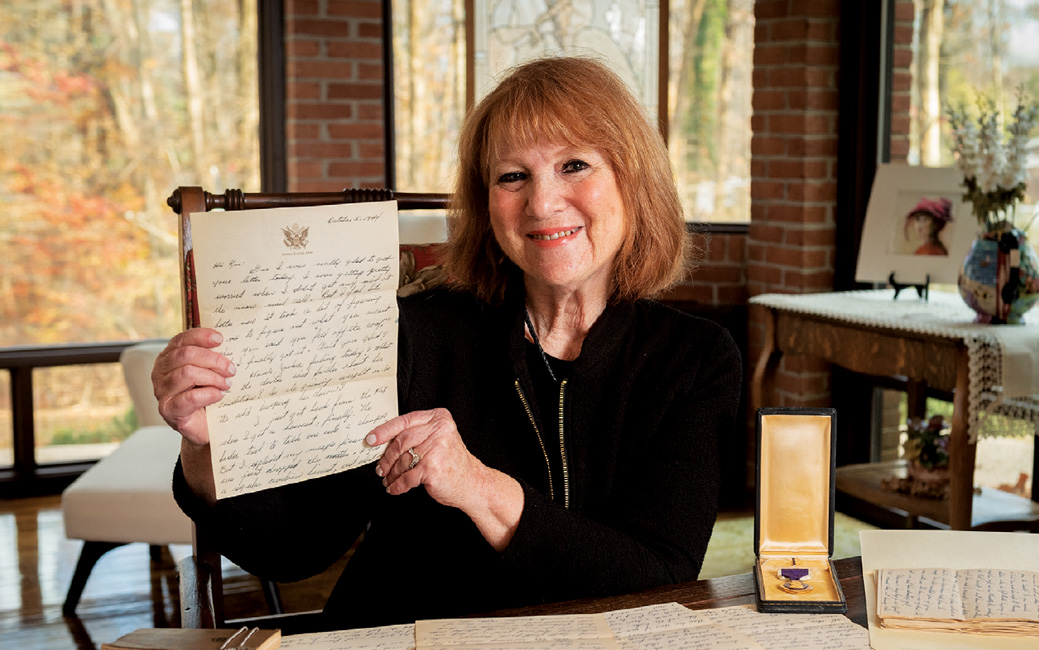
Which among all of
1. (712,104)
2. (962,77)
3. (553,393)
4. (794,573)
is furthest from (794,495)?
(712,104)

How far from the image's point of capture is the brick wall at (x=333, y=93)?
4.19m

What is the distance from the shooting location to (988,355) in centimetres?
270

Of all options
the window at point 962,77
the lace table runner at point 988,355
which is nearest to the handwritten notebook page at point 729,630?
the lace table runner at point 988,355

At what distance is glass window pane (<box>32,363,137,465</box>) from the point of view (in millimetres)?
4172

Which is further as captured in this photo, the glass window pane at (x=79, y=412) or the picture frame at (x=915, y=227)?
the glass window pane at (x=79, y=412)

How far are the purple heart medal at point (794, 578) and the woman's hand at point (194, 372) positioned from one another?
0.68m

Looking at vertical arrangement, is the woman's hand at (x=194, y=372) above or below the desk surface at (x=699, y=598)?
above

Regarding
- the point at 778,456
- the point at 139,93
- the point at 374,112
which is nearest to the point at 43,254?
the point at 139,93

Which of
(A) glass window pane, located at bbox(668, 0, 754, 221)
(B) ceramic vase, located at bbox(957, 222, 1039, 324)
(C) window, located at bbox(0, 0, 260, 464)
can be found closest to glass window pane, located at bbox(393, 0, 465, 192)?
(C) window, located at bbox(0, 0, 260, 464)

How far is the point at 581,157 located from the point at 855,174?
2531 millimetres

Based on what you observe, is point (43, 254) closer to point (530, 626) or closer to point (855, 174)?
point (855, 174)

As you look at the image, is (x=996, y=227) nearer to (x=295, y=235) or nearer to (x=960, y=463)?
(x=960, y=463)

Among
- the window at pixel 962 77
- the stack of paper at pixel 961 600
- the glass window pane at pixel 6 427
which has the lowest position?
the glass window pane at pixel 6 427

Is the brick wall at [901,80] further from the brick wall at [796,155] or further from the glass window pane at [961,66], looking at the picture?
the brick wall at [796,155]
